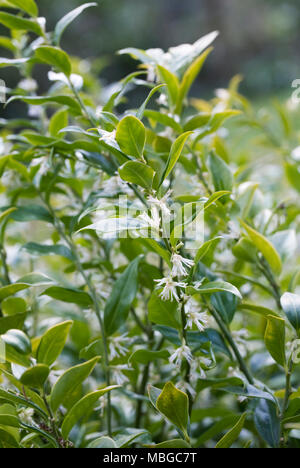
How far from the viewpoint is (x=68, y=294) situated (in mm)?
522

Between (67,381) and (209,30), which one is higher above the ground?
(209,30)

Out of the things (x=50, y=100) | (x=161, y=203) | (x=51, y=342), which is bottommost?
(x=51, y=342)

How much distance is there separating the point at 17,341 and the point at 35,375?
3cm

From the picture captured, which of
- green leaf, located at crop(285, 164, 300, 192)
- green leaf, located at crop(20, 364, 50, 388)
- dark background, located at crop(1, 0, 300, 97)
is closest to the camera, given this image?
green leaf, located at crop(20, 364, 50, 388)

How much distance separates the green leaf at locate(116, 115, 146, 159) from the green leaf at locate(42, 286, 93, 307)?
0.17 metres

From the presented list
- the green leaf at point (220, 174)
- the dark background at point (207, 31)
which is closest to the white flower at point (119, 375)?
the green leaf at point (220, 174)

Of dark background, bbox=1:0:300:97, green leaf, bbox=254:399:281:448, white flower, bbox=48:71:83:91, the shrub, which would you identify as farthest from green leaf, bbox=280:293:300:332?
dark background, bbox=1:0:300:97

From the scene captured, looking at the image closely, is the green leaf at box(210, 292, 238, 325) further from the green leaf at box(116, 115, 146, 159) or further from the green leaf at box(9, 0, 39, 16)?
the green leaf at box(9, 0, 39, 16)

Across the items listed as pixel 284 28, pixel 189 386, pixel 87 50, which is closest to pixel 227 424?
pixel 189 386

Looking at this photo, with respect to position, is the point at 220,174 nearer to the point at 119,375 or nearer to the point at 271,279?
the point at 271,279

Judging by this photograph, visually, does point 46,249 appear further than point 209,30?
No

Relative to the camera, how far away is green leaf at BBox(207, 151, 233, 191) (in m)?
0.54

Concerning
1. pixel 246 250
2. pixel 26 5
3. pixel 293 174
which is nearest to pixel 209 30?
Answer: pixel 293 174

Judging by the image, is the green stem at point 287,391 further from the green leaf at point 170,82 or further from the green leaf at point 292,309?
the green leaf at point 170,82
